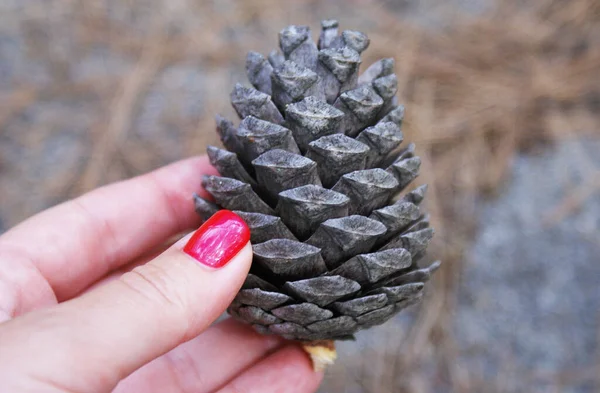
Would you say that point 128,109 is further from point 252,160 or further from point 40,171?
point 252,160

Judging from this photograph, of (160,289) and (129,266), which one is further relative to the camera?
(129,266)

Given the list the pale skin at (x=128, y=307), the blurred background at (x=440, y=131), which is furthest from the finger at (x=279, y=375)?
the blurred background at (x=440, y=131)

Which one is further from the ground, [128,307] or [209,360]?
[128,307]

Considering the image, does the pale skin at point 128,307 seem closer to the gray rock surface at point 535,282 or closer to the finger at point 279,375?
the finger at point 279,375

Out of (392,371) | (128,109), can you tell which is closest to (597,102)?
(392,371)

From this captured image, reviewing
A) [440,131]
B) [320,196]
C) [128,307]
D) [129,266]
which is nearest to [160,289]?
[128,307]

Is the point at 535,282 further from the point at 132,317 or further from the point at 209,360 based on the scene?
the point at 132,317
